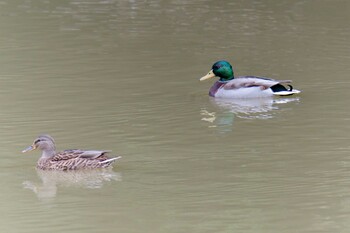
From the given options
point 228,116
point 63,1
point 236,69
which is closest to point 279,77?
point 236,69

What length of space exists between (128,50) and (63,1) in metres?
6.71

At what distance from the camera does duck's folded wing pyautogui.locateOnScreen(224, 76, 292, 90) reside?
15.8m

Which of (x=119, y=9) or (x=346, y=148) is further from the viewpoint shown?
(x=119, y=9)

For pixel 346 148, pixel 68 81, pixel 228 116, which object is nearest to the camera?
pixel 346 148

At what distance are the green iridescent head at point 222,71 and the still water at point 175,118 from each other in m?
0.34

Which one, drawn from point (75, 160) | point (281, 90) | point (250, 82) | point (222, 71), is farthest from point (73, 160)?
point (222, 71)

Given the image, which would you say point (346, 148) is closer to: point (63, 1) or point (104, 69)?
point (104, 69)

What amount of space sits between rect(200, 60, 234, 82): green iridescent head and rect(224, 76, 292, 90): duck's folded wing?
0.41m

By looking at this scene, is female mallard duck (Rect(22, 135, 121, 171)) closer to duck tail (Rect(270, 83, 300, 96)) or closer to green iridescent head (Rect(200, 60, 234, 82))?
duck tail (Rect(270, 83, 300, 96))

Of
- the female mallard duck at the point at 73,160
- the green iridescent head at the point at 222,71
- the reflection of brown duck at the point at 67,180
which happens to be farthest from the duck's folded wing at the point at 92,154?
the green iridescent head at the point at 222,71

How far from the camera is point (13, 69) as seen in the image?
17516mm

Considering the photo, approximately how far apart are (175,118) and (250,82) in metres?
2.19

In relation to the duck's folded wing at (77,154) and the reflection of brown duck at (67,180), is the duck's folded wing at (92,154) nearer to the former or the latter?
the duck's folded wing at (77,154)

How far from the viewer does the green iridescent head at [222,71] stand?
16484mm
